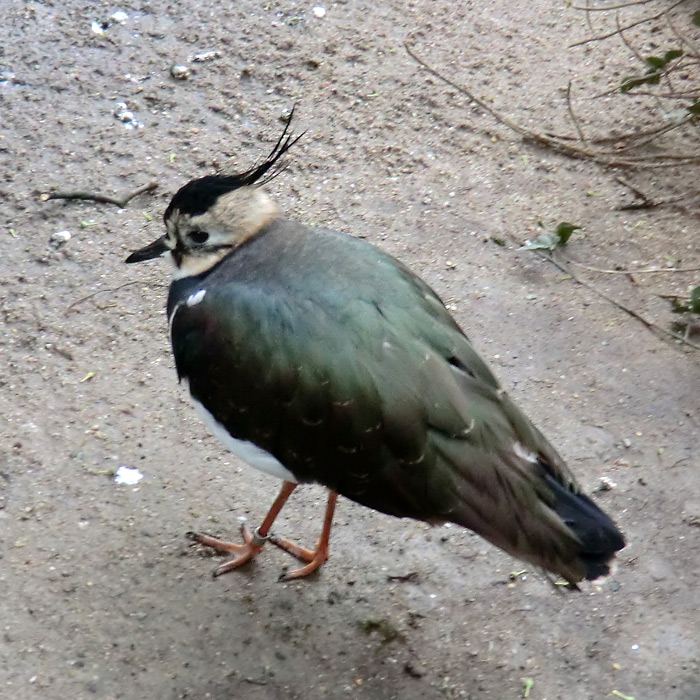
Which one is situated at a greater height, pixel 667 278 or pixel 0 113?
pixel 667 278

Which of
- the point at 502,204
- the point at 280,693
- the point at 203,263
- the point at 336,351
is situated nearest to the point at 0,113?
the point at 203,263

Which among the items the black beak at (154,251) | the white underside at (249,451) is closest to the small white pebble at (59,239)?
the black beak at (154,251)

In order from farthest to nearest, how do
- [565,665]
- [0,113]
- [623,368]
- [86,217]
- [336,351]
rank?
1. [0,113]
2. [86,217]
3. [623,368]
4. [565,665]
5. [336,351]

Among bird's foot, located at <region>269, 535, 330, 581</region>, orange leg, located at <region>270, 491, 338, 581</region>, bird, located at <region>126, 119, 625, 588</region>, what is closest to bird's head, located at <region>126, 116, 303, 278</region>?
bird, located at <region>126, 119, 625, 588</region>

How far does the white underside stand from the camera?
2.87 metres

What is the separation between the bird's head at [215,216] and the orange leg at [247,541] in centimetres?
86

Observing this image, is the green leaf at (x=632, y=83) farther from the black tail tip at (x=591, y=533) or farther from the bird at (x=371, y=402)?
the black tail tip at (x=591, y=533)

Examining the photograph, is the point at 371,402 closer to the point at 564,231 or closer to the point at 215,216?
the point at 215,216

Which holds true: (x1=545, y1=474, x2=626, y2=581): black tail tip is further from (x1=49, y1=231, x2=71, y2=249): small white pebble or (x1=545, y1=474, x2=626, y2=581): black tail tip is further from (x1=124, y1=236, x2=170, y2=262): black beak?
(x1=49, y1=231, x2=71, y2=249): small white pebble

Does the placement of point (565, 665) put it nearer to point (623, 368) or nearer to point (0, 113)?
point (623, 368)

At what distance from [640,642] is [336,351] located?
1531 mm

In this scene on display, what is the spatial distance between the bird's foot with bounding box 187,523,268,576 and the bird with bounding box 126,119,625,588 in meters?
0.45

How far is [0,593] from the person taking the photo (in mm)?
3023

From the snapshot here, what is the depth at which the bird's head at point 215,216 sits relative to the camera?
306cm
